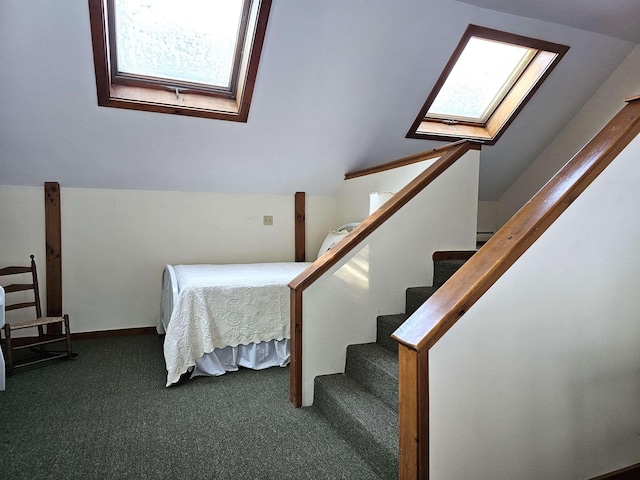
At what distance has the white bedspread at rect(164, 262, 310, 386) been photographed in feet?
8.36

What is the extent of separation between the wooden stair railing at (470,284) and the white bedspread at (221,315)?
1.58 metres

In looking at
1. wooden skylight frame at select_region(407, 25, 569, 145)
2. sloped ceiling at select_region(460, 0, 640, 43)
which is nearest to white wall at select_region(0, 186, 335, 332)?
wooden skylight frame at select_region(407, 25, 569, 145)

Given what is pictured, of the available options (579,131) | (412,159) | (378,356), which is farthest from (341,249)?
(579,131)

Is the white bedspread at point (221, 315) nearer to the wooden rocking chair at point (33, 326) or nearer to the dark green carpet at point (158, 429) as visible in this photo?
the dark green carpet at point (158, 429)

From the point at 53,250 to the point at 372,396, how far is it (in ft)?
9.61

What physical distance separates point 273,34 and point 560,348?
246 cm

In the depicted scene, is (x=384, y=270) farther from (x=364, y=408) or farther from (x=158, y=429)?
(x=158, y=429)

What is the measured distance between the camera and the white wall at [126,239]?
3389 millimetres

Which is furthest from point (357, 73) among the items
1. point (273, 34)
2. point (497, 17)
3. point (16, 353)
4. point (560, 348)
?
point (16, 353)

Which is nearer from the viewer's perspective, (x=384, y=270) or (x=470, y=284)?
(x=470, y=284)

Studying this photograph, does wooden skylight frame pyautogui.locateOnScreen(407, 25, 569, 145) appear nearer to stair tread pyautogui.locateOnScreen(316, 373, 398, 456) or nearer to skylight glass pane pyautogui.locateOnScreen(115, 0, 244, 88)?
skylight glass pane pyautogui.locateOnScreen(115, 0, 244, 88)

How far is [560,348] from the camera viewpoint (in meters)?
1.52

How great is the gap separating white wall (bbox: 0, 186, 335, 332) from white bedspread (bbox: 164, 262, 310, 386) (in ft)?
2.79

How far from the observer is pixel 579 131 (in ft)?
13.5
